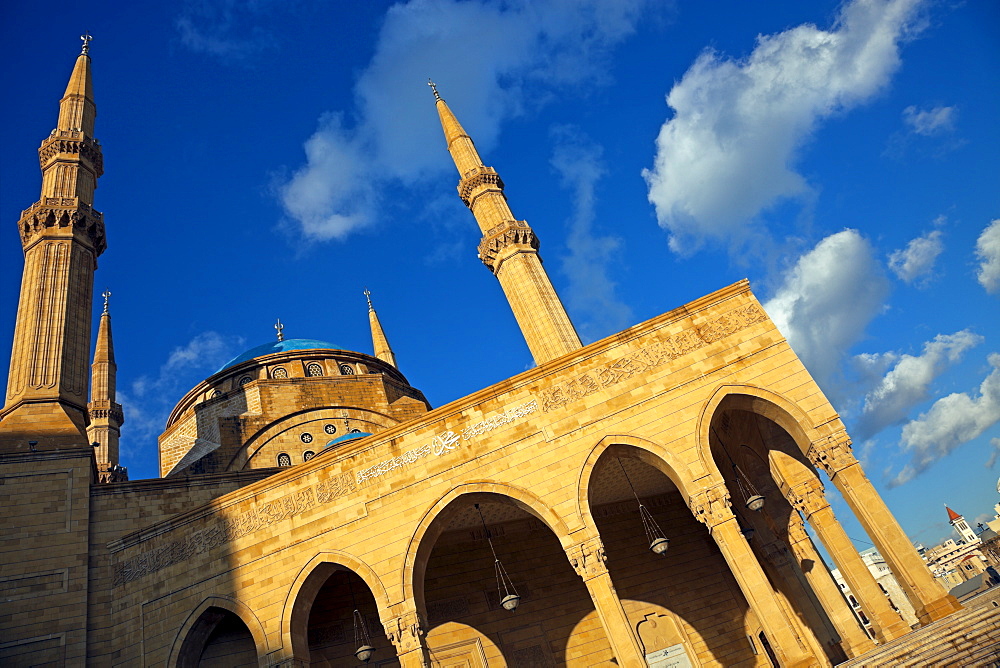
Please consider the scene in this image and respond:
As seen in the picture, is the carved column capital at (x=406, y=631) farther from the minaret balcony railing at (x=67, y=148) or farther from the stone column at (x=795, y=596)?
the minaret balcony railing at (x=67, y=148)

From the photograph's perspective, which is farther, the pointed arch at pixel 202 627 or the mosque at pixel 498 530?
the pointed arch at pixel 202 627

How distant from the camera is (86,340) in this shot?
17.1 metres

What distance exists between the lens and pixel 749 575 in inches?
407

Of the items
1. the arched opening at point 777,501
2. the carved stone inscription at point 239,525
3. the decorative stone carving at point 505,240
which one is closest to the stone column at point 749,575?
the arched opening at point 777,501

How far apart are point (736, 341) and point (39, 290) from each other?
17.4 meters

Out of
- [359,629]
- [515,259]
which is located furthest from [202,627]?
[515,259]

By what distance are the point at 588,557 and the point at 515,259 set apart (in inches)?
425

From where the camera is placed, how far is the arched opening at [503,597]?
14023 mm

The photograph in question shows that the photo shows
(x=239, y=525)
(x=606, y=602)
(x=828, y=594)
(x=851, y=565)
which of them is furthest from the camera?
Answer: (x=239, y=525)

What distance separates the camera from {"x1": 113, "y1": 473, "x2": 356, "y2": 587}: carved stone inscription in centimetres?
1273

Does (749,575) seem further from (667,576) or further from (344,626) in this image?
(344,626)

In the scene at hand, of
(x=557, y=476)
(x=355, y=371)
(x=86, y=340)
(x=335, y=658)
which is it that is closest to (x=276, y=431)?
(x=355, y=371)

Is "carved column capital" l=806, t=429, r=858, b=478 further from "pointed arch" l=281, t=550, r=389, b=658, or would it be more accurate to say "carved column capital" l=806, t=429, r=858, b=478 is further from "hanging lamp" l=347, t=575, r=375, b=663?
"hanging lamp" l=347, t=575, r=375, b=663

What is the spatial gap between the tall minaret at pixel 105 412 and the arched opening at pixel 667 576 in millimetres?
18900
